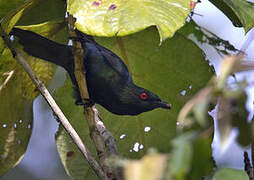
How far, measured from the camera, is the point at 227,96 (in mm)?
649

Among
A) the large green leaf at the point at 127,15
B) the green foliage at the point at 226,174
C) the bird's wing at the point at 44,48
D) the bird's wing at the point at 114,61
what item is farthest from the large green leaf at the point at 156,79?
the green foliage at the point at 226,174

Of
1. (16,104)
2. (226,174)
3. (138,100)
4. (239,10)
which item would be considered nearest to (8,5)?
(16,104)

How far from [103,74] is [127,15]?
34.0 inches

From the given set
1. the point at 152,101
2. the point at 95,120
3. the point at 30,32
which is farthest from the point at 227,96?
the point at 30,32

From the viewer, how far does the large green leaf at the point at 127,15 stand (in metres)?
1.44

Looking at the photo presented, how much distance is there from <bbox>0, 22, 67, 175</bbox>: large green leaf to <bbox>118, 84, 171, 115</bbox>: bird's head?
48cm

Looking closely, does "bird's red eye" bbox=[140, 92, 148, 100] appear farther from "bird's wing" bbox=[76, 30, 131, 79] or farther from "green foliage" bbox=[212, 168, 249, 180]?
"green foliage" bbox=[212, 168, 249, 180]

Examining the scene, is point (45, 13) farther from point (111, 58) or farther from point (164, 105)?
point (164, 105)

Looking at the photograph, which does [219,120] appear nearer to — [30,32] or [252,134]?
[252,134]

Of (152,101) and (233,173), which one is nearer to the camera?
(233,173)

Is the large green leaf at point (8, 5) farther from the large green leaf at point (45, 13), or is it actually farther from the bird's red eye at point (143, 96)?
the bird's red eye at point (143, 96)

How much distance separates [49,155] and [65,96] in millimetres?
4027

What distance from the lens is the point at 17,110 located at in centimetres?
240

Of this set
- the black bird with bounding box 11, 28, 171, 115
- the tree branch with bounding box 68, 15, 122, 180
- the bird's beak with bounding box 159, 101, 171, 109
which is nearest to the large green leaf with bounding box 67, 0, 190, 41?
the tree branch with bounding box 68, 15, 122, 180
